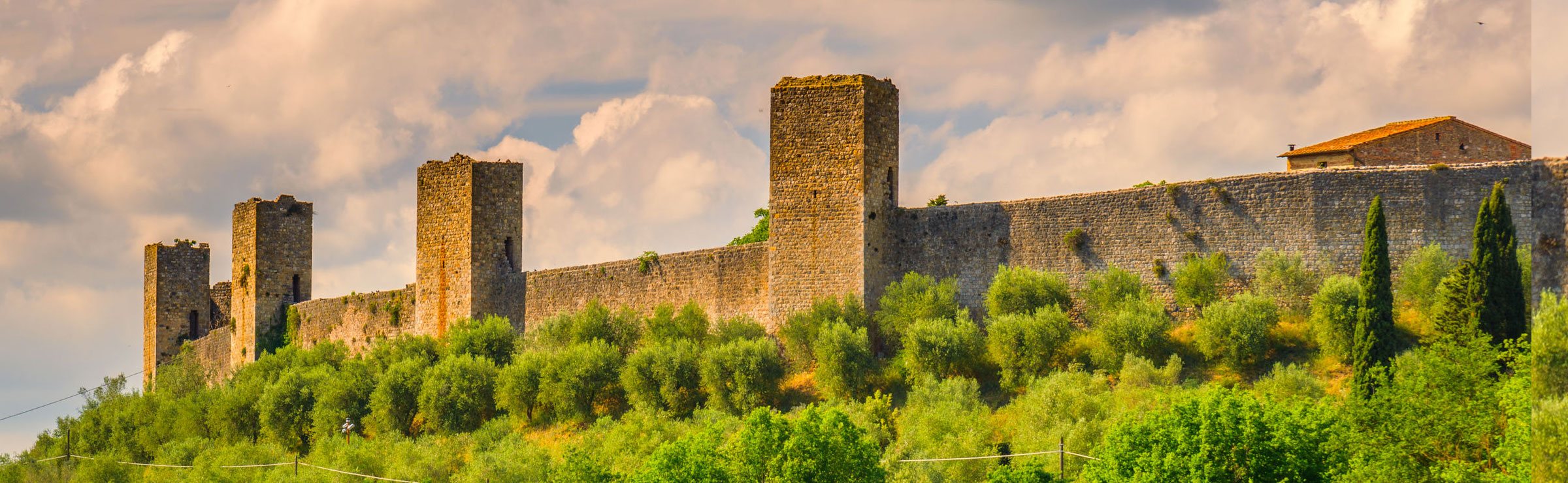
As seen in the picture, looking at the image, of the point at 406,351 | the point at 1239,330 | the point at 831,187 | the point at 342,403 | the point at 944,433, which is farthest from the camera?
the point at 406,351

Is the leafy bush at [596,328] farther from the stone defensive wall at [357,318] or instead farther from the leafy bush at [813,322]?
the stone defensive wall at [357,318]

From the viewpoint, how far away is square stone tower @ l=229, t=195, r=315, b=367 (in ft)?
157

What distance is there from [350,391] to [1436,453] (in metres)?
25.3

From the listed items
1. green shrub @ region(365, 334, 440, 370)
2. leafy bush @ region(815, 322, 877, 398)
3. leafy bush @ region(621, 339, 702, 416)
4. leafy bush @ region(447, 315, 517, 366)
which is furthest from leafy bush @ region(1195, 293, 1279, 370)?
green shrub @ region(365, 334, 440, 370)

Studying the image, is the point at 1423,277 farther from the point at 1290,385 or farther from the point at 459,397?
the point at 459,397

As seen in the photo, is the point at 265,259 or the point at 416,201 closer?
the point at 416,201

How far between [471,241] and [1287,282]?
19.5 meters

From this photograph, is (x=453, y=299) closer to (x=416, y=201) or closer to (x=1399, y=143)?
(x=416, y=201)

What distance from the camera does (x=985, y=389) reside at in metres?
27.7

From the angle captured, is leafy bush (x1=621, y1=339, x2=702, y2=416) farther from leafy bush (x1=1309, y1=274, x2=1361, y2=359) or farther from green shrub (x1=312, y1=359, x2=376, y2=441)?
leafy bush (x1=1309, y1=274, x2=1361, y2=359)

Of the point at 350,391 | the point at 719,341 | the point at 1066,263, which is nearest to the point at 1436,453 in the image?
the point at 1066,263

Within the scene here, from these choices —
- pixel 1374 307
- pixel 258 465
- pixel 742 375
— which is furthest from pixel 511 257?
pixel 1374 307

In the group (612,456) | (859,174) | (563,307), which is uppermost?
(859,174)

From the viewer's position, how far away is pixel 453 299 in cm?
3906
